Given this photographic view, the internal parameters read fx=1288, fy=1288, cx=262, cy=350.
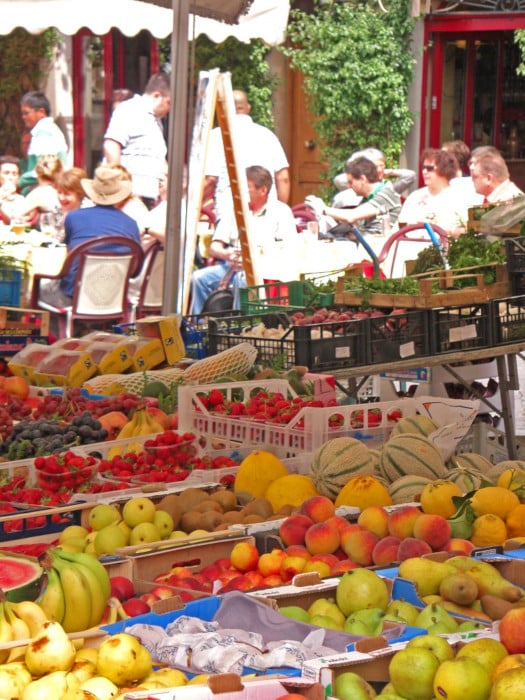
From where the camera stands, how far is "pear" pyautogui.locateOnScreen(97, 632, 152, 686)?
236cm

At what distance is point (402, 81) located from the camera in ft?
48.6

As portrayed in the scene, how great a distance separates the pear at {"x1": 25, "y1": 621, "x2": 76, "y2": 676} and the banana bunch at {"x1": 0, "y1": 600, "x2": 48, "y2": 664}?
0.23 ft

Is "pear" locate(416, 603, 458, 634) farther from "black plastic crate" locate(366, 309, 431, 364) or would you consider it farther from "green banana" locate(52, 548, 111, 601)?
"black plastic crate" locate(366, 309, 431, 364)

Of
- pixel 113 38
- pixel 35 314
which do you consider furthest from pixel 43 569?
pixel 113 38

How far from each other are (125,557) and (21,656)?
0.80 metres

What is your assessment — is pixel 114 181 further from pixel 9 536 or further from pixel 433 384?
pixel 9 536

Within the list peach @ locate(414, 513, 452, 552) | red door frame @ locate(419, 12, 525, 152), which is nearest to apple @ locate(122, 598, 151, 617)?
peach @ locate(414, 513, 452, 552)

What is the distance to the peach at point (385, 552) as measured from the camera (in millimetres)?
3186

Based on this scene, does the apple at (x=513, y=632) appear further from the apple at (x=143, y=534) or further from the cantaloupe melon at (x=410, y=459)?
the cantaloupe melon at (x=410, y=459)

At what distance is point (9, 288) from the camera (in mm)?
7801

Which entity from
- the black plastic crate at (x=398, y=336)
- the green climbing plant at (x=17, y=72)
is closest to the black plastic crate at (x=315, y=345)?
the black plastic crate at (x=398, y=336)

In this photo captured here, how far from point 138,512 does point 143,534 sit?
112 millimetres

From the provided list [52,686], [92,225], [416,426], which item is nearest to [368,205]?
[92,225]

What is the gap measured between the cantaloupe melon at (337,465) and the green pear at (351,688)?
1492 millimetres
